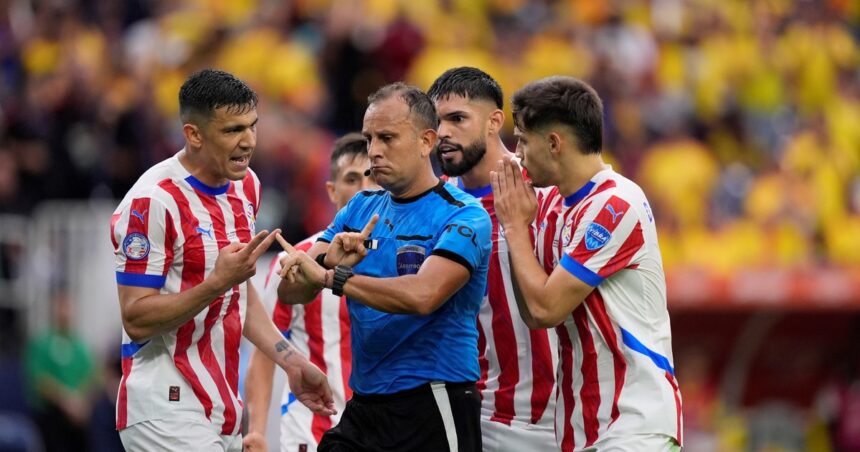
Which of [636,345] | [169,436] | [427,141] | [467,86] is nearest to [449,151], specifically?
[467,86]

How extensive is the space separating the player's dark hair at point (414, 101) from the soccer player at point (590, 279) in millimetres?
402

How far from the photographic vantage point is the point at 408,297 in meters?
6.04

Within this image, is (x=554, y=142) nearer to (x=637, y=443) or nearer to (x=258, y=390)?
(x=637, y=443)

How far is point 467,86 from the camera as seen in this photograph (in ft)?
24.6

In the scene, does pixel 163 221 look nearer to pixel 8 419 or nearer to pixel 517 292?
pixel 517 292

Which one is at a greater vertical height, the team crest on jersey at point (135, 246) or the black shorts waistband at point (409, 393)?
the team crest on jersey at point (135, 246)

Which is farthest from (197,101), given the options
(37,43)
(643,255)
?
(37,43)

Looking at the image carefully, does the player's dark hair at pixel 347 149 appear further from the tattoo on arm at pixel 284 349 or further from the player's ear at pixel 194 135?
the player's ear at pixel 194 135

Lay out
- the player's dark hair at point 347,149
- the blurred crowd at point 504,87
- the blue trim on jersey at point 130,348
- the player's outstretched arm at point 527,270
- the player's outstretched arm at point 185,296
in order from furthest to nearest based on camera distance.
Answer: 1. the blurred crowd at point 504,87
2. the player's dark hair at point 347,149
3. the blue trim on jersey at point 130,348
4. the player's outstretched arm at point 185,296
5. the player's outstretched arm at point 527,270

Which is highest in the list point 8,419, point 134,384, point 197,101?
point 197,101

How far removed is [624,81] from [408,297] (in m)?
11.4

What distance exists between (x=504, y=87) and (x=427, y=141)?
32.3 ft

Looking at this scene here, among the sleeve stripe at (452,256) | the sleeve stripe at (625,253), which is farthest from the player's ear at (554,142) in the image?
the sleeve stripe at (452,256)

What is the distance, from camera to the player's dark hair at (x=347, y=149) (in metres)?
8.37
